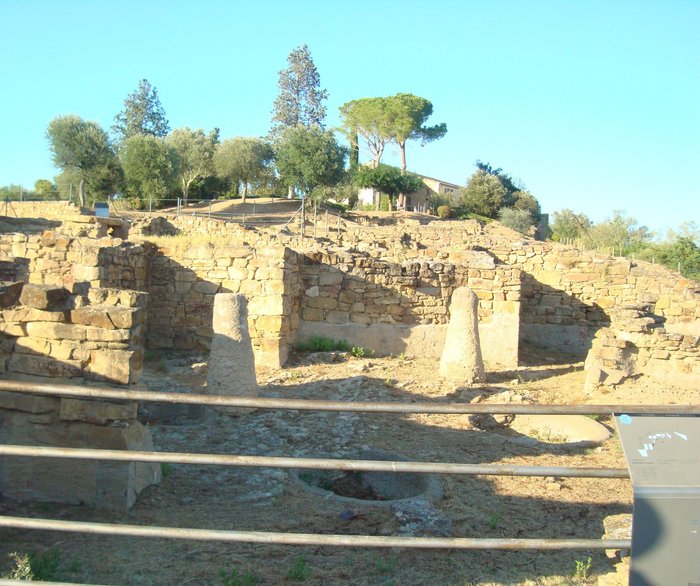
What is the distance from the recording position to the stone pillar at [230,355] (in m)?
8.07

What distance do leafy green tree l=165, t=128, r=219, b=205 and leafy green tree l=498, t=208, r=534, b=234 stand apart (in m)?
20.4

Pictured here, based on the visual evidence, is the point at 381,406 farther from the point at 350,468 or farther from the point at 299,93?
the point at 299,93

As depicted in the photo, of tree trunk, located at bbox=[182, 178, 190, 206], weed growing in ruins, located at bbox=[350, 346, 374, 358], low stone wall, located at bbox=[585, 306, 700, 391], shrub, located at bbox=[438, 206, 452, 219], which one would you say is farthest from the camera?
shrub, located at bbox=[438, 206, 452, 219]

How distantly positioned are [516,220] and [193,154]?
22.1 meters

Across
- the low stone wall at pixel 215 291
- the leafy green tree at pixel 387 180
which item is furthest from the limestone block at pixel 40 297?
the leafy green tree at pixel 387 180

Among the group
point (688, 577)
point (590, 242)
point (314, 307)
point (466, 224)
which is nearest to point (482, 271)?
point (314, 307)

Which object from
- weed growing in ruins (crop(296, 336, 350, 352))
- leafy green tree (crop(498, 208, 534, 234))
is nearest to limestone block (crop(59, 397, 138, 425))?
weed growing in ruins (crop(296, 336, 350, 352))

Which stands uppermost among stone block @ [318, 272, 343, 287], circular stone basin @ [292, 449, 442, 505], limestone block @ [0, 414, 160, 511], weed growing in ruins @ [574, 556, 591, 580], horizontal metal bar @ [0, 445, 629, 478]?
stone block @ [318, 272, 343, 287]

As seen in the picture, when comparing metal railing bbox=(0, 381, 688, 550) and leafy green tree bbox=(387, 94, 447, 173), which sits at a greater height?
leafy green tree bbox=(387, 94, 447, 173)

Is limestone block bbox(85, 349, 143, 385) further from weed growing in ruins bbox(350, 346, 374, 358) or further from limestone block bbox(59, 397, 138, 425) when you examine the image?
weed growing in ruins bbox(350, 346, 374, 358)

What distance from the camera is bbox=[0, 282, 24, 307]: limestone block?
4629 millimetres

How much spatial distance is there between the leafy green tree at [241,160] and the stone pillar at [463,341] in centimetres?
3299

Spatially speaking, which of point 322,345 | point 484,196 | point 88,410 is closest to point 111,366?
point 88,410

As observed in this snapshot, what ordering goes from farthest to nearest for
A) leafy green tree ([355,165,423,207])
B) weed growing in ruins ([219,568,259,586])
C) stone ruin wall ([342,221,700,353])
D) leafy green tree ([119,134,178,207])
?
leafy green tree ([355,165,423,207]) < leafy green tree ([119,134,178,207]) < stone ruin wall ([342,221,700,353]) < weed growing in ruins ([219,568,259,586])
